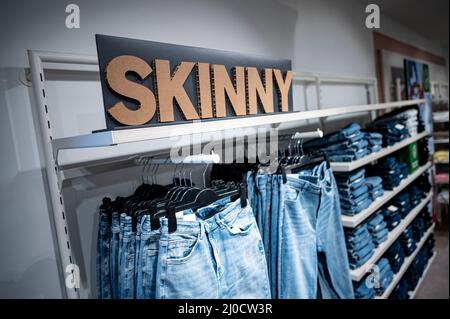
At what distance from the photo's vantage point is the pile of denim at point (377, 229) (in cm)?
217

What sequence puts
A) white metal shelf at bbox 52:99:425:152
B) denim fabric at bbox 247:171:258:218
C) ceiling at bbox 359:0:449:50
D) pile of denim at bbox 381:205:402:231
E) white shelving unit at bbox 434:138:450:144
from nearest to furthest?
white metal shelf at bbox 52:99:425:152
denim fabric at bbox 247:171:258:218
pile of denim at bbox 381:205:402:231
ceiling at bbox 359:0:449:50
white shelving unit at bbox 434:138:450:144

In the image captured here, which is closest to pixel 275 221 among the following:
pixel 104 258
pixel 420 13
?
pixel 104 258

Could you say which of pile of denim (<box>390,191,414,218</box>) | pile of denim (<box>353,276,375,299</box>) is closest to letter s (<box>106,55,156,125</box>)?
pile of denim (<box>353,276,375,299</box>)

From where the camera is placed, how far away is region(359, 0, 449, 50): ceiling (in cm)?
306

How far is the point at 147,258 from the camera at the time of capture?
100cm

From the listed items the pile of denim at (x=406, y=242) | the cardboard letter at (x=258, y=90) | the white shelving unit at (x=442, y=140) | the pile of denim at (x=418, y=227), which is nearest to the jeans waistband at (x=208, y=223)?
the cardboard letter at (x=258, y=90)

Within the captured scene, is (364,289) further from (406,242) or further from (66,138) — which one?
(66,138)

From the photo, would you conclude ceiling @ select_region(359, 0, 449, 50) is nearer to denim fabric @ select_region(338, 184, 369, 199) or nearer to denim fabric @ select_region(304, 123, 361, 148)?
denim fabric @ select_region(304, 123, 361, 148)

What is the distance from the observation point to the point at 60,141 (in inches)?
37.6

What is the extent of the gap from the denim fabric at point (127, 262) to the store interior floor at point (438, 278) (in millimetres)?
2805

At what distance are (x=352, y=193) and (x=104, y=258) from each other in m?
1.46

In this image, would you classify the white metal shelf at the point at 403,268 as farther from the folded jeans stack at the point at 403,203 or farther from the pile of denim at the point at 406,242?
the folded jeans stack at the point at 403,203

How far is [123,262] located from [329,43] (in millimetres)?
2483

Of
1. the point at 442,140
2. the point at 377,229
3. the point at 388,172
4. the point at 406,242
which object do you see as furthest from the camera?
the point at 442,140
